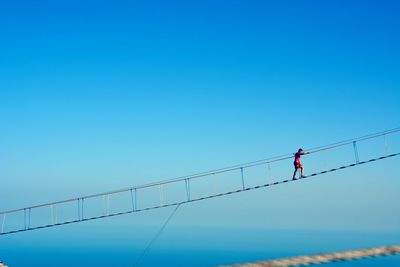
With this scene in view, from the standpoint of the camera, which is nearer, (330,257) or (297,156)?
(330,257)

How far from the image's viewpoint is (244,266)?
14.8 feet

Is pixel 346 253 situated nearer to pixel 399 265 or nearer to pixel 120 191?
pixel 120 191

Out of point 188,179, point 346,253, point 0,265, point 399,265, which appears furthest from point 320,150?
point 399,265

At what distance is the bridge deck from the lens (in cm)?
449

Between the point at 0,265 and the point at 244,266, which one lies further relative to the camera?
the point at 0,265

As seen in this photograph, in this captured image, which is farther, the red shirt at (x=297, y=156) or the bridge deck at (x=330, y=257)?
the red shirt at (x=297, y=156)

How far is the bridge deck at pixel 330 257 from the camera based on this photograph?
14.7 feet

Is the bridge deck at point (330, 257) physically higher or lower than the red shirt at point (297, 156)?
lower

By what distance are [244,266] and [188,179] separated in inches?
626

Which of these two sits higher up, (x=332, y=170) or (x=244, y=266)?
(x=332, y=170)

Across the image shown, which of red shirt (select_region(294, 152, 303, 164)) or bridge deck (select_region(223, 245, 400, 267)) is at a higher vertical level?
red shirt (select_region(294, 152, 303, 164))

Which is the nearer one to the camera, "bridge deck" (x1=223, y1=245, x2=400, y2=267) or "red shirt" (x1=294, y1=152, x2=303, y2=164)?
"bridge deck" (x1=223, y1=245, x2=400, y2=267)

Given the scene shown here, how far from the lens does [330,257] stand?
480 centimetres

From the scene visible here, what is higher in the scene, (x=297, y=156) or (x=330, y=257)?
(x=297, y=156)
